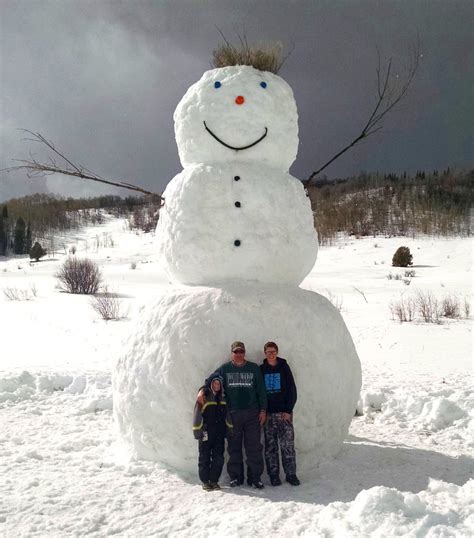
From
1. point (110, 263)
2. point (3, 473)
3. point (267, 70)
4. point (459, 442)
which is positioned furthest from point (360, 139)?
point (110, 263)

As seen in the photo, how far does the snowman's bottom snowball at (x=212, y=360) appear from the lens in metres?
3.78

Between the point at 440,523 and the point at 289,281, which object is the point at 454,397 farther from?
the point at 440,523

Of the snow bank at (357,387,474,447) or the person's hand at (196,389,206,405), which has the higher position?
the person's hand at (196,389,206,405)

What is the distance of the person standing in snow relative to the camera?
3672 mm

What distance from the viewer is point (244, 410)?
3.64 metres

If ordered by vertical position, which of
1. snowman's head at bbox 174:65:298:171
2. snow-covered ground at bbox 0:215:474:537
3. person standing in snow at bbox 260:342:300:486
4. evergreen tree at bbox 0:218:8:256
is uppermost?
evergreen tree at bbox 0:218:8:256

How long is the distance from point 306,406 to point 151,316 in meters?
1.42

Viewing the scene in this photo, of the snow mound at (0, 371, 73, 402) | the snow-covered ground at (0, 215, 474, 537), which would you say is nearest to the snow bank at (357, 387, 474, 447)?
the snow-covered ground at (0, 215, 474, 537)

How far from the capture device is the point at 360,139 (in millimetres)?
4457

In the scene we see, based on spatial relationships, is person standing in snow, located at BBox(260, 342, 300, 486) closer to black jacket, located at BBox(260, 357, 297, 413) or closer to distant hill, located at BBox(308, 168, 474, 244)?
black jacket, located at BBox(260, 357, 297, 413)

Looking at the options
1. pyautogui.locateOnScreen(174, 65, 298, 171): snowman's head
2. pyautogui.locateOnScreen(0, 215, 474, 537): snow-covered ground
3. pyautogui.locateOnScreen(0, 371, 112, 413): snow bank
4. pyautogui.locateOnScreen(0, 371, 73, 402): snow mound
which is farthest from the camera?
pyautogui.locateOnScreen(0, 371, 73, 402): snow mound

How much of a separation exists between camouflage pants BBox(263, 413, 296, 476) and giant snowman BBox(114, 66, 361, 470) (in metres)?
0.21

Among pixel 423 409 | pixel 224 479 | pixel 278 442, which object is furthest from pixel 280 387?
pixel 423 409

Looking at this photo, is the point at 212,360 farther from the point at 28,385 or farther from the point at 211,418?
the point at 28,385
